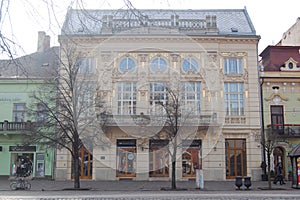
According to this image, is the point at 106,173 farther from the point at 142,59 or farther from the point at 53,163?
the point at 142,59

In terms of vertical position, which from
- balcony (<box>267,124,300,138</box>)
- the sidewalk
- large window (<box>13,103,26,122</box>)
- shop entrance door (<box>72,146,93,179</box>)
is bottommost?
the sidewalk

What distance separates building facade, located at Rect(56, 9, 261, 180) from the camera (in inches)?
1155

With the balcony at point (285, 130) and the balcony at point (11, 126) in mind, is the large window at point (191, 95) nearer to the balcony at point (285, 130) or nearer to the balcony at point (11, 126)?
the balcony at point (285, 130)

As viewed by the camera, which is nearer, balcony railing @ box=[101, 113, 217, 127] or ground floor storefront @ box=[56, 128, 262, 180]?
balcony railing @ box=[101, 113, 217, 127]

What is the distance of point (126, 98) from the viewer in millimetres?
30266

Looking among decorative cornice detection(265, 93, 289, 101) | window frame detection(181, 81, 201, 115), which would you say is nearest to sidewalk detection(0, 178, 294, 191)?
window frame detection(181, 81, 201, 115)

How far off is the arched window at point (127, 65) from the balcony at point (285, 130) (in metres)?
11.4

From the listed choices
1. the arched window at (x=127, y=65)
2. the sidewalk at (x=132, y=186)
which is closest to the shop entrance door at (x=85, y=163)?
the sidewalk at (x=132, y=186)

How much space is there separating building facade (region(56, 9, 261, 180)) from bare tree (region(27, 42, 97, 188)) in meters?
4.42

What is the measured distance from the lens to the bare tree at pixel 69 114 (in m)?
22.2

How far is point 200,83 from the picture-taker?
3047 cm

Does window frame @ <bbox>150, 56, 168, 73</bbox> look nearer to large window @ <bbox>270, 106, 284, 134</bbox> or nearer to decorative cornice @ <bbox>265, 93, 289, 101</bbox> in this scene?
decorative cornice @ <bbox>265, 93, 289, 101</bbox>

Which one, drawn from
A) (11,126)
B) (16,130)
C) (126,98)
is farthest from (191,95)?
(11,126)

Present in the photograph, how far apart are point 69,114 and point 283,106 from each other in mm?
16818
